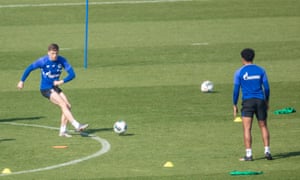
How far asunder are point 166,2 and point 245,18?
467cm

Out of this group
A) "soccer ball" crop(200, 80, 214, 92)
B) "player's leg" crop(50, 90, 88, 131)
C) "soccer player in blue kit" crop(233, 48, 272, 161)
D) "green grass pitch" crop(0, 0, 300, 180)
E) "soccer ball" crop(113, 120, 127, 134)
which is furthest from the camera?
"soccer ball" crop(200, 80, 214, 92)

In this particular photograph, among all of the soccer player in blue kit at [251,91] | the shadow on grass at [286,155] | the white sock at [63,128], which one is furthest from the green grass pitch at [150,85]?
the soccer player in blue kit at [251,91]

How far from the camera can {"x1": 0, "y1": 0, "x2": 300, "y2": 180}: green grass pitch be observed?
21891 millimetres

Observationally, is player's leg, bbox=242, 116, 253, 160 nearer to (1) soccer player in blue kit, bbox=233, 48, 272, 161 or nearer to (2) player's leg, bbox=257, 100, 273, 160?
(1) soccer player in blue kit, bbox=233, 48, 272, 161

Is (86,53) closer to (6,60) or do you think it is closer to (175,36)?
(6,60)

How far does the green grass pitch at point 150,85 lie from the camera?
2189 cm

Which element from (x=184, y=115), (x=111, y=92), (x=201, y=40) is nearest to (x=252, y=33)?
(x=201, y=40)

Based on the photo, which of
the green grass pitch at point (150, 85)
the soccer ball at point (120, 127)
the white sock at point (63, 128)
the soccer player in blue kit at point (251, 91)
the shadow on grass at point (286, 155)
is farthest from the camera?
the white sock at point (63, 128)

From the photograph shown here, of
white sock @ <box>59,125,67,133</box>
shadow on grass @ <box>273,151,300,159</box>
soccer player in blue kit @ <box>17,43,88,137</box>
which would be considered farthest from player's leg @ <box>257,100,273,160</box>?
white sock @ <box>59,125,67,133</box>

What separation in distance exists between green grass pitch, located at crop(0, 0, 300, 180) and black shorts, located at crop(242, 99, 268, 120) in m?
1.00

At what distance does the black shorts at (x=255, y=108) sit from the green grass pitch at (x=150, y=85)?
100 centimetres

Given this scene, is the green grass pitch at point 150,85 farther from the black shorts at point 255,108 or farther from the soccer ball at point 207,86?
the black shorts at point 255,108

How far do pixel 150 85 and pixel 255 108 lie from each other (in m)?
11.4

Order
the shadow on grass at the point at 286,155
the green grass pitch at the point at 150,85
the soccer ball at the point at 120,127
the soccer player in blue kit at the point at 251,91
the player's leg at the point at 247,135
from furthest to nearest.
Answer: the soccer ball at the point at 120,127 < the shadow on grass at the point at 286,155 < the green grass pitch at the point at 150,85 < the soccer player in blue kit at the point at 251,91 < the player's leg at the point at 247,135
